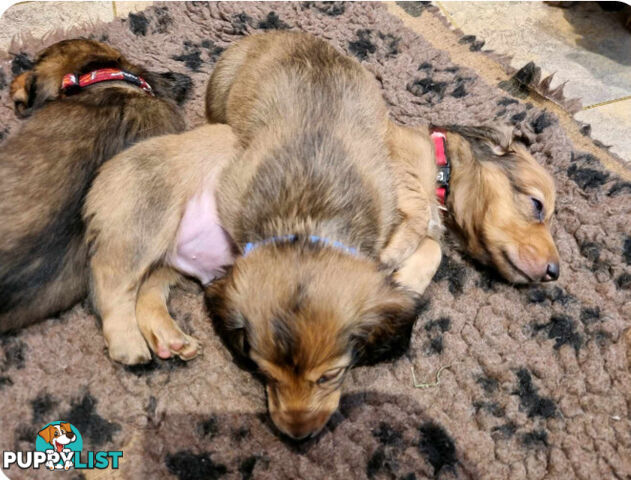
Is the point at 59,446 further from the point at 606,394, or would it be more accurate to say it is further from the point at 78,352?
the point at 606,394

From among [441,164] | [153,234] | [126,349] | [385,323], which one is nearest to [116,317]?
[126,349]

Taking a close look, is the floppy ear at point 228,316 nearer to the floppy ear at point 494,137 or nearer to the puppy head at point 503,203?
the puppy head at point 503,203

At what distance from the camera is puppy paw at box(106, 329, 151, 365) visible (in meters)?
2.50

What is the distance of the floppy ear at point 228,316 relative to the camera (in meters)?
2.15

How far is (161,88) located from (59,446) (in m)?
2.17

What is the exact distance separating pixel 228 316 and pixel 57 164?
1.13 meters

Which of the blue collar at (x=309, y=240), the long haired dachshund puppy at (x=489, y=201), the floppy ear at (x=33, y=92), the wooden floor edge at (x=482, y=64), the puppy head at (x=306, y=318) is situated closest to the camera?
the puppy head at (x=306, y=318)

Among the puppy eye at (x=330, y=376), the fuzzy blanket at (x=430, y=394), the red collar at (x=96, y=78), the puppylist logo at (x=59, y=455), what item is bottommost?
the puppylist logo at (x=59, y=455)

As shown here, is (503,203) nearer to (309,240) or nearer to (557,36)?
(309,240)

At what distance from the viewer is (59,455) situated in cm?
227

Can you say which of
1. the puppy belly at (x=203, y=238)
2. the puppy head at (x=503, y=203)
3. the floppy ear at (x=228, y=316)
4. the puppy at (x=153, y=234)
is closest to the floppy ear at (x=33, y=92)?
the puppy at (x=153, y=234)

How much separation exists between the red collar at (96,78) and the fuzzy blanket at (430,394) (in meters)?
1.29

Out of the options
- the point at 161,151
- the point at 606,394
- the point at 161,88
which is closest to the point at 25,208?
the point at 161,151

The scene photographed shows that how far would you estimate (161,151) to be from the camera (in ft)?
9.11
